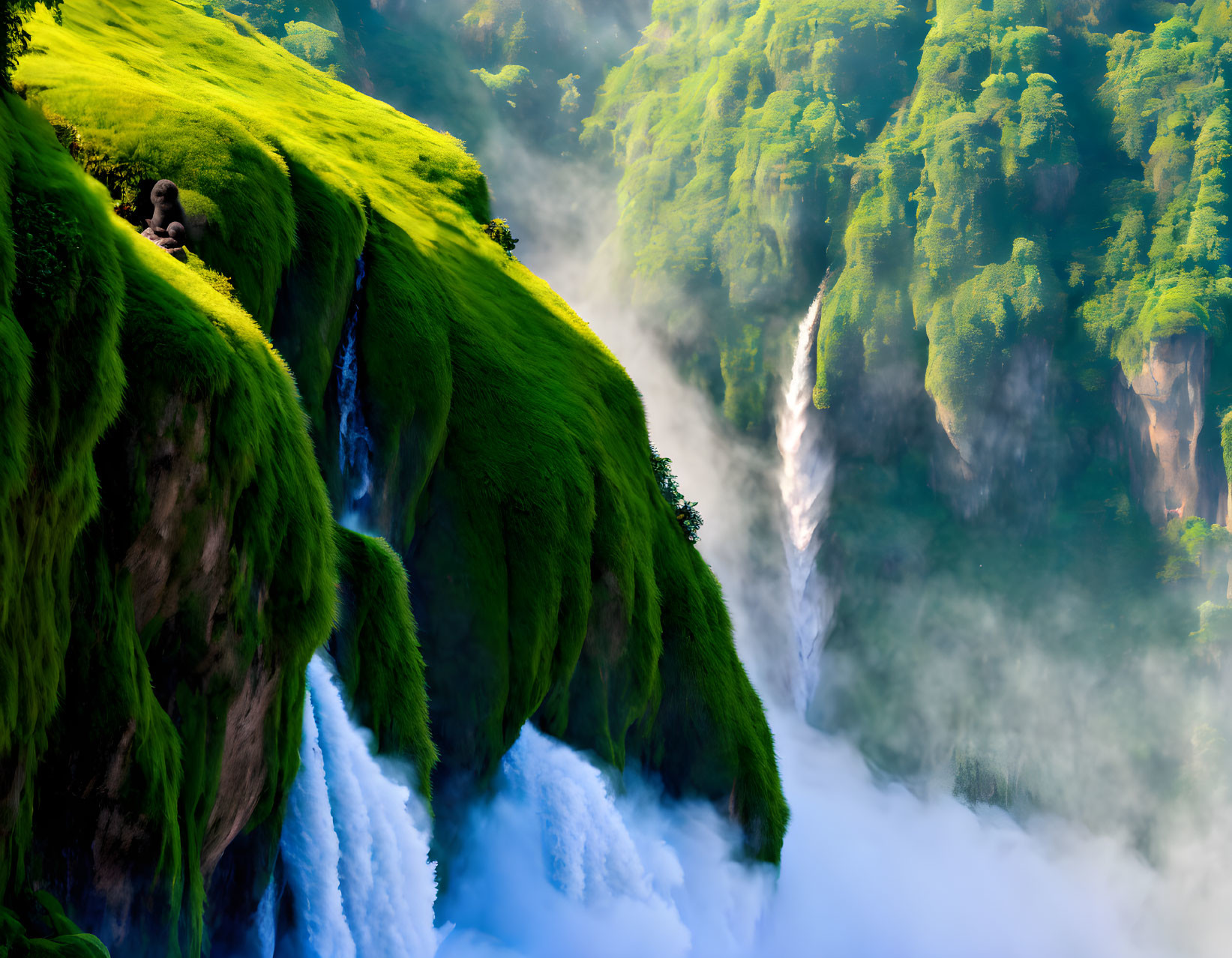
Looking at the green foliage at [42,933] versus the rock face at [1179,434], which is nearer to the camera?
the green foliage at [42,933]

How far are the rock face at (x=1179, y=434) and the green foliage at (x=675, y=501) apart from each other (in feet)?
174

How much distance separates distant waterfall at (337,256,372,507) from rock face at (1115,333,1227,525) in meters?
64.1

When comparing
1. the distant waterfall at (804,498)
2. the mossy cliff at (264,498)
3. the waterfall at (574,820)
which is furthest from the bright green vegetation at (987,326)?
the waterfall at (574,820)

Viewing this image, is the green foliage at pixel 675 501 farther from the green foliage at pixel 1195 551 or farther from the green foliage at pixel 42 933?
the green foliage at pixel 1195 551

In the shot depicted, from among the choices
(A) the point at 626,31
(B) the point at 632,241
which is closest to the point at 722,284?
(B) the point at 632,241

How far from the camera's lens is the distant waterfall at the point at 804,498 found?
6788 cm

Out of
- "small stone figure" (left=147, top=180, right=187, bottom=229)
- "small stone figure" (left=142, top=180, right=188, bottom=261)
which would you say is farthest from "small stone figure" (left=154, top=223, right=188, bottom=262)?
"small stone figure" (left=147, top=180, right=187, bottom=229)

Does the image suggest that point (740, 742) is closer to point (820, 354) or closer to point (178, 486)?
point (178, 486)

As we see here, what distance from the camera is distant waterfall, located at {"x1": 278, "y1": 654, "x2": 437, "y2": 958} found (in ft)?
36.7

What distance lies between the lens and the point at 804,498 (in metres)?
72.4

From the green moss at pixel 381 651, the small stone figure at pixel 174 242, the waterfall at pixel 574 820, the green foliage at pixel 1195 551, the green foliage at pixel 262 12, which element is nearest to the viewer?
the small stone figure at pixel 174 242

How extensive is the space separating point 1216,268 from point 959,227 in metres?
16.2

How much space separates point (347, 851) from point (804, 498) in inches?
2463

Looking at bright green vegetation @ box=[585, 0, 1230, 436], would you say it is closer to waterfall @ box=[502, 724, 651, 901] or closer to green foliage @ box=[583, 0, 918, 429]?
green foliage @ box=[583, 0, 918, 429]
